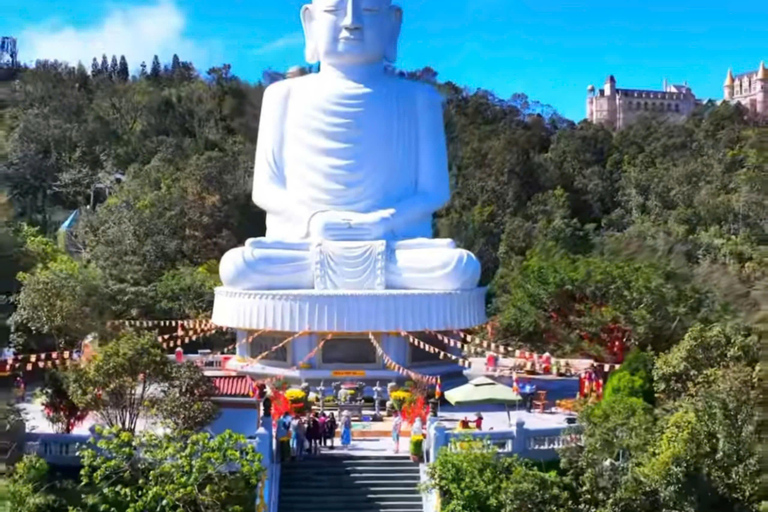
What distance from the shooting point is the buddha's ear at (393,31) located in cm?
1795

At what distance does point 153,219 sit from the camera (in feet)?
81.3

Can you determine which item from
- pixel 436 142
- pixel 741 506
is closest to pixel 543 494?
pixel 741 506

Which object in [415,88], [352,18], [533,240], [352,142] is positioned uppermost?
[352,18]

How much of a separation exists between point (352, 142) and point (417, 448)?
7332 millimetres

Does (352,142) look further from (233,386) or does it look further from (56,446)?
(56,446)

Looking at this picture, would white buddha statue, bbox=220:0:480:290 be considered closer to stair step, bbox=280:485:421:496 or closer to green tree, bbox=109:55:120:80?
stair step, bbox=280:485:421:496

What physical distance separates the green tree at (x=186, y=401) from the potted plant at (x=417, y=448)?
7.92 ft

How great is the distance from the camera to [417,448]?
11461 millimetres

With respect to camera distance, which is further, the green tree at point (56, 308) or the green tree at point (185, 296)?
the green tree at point (185, 296)

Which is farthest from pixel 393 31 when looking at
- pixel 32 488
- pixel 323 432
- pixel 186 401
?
pixel 32 488

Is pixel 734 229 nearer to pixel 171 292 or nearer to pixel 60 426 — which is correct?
pixel 171 292

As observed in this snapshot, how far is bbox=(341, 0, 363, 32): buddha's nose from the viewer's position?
1725cm

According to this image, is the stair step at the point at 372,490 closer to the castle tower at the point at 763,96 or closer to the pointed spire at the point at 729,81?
the castle tower at the point at 763,96

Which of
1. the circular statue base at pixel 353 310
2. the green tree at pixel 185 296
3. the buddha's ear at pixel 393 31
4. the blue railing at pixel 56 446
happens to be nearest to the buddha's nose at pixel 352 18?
the buddha's ear at pixel 393 31
